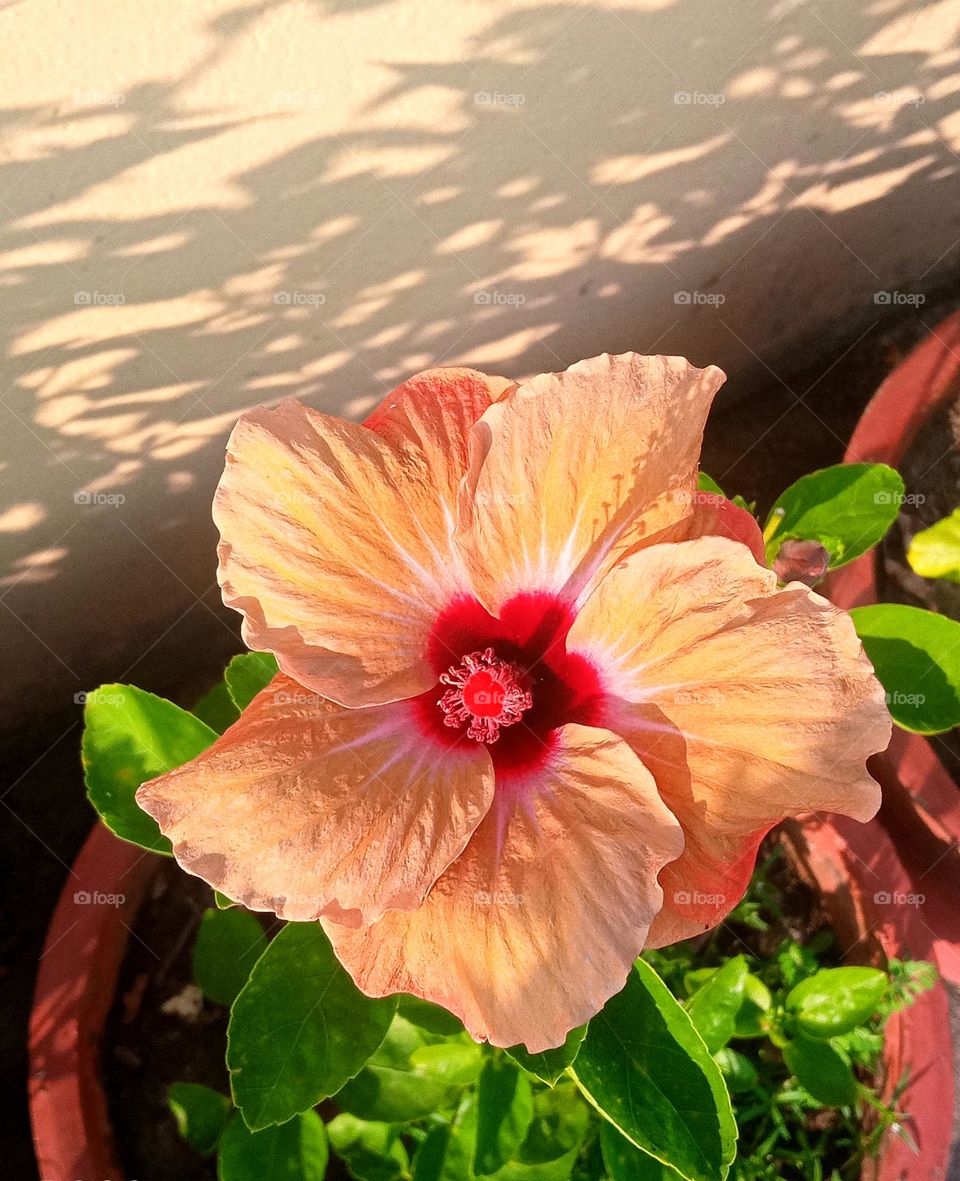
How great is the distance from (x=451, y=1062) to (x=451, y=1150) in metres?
0.13

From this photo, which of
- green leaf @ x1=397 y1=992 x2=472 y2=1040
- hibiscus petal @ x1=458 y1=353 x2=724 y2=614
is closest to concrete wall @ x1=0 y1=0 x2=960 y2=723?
hibiscus petal @ x1=458 y1=353 x2=724 y2=614

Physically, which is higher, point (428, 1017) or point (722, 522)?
point (722, 522)

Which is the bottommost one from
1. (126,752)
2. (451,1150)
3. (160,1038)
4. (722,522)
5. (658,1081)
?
(160,1038)

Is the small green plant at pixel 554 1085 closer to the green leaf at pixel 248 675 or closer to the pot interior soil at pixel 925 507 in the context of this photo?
the green leaf at pixel 248 675

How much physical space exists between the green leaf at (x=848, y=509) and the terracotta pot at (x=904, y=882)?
34 cm

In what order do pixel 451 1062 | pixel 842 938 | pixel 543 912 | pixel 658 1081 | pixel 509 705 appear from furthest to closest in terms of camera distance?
pixel 842 938
pixel 451 1062
pixel 658 1081
pixel 509 705
pixel 543 912

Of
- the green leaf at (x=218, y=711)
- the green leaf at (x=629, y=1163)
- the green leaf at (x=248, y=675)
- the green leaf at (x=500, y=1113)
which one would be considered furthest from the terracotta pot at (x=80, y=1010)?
the green leaf at (x=629, y=1163)

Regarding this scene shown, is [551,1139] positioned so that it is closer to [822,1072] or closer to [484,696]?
[822,1072]

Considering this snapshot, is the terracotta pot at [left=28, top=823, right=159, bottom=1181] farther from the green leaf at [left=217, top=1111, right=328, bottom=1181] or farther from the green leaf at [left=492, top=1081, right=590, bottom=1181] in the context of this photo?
the green leaf at [left=492, top=1081, right=590, bottom=1181]

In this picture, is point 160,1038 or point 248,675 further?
point 160,1038

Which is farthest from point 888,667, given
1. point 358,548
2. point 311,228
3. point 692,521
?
point 311,228

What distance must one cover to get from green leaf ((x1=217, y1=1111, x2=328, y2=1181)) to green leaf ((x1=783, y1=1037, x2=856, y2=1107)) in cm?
67

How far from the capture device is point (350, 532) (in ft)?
2.93

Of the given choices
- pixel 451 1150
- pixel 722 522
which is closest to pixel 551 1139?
pixel 451 1150
